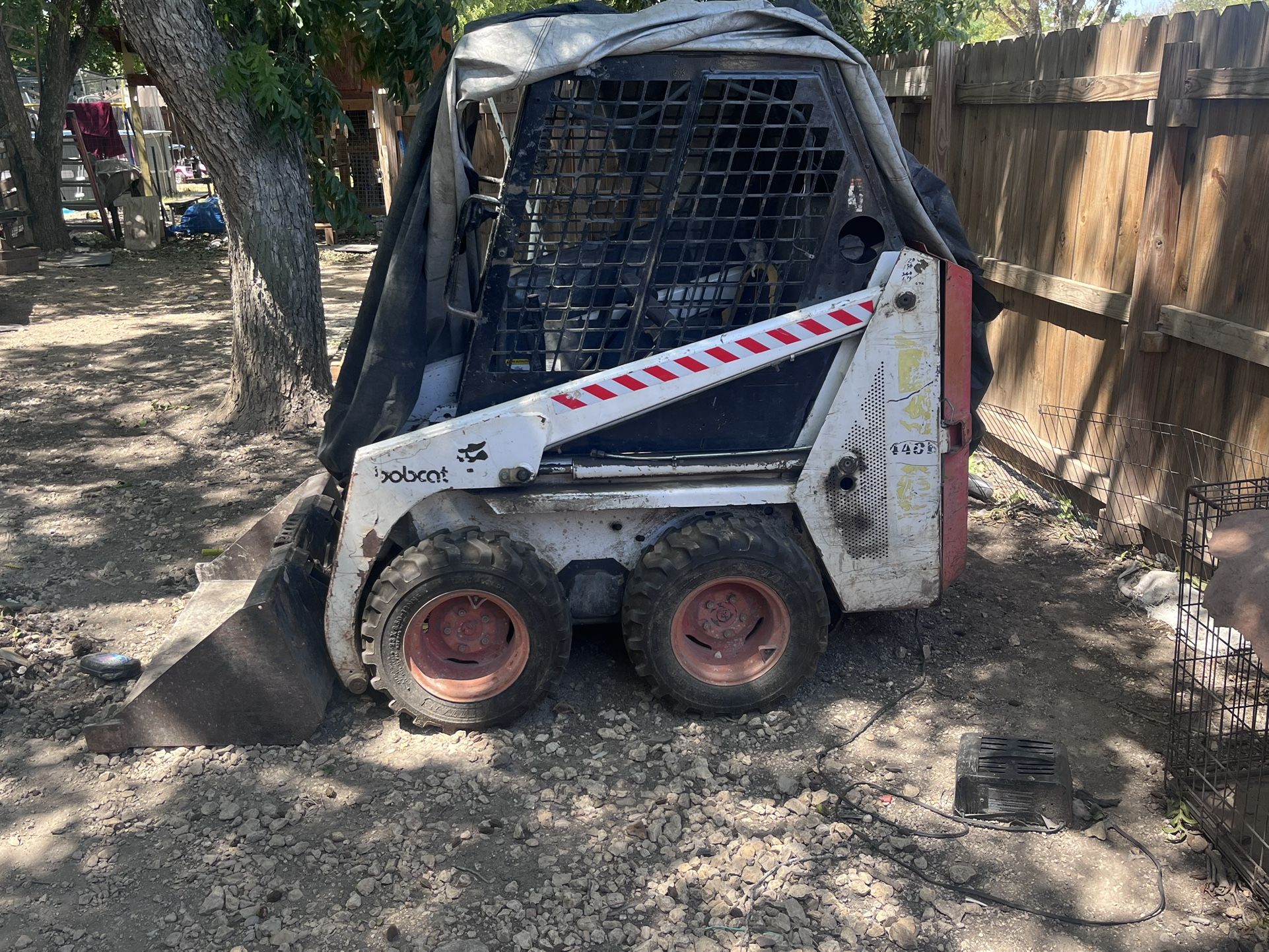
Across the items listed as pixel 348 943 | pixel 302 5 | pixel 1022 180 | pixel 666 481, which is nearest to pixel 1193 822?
pixel 666 481

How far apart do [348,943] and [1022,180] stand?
5188 mm

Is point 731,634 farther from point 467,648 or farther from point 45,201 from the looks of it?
point 45,201

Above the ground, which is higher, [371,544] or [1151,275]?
[1151,275]

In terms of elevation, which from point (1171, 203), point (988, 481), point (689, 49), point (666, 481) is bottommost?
point (988, 481)

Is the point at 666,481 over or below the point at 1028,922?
Answer: over

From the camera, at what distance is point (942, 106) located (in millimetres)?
6770

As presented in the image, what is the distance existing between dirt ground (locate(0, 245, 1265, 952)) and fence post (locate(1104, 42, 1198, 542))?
43 cm

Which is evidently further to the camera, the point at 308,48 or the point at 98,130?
the point at 98,130

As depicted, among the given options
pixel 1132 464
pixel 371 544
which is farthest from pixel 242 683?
pixel 1132 464

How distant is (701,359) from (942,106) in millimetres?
4013

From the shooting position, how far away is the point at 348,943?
9.55 feet

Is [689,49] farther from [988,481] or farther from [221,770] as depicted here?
[988,481]

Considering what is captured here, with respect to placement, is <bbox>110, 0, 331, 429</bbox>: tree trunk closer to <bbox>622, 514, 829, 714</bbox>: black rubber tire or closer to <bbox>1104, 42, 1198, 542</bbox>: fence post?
<bbox>622, 514, 829, 714</bbox>: black rubber tire

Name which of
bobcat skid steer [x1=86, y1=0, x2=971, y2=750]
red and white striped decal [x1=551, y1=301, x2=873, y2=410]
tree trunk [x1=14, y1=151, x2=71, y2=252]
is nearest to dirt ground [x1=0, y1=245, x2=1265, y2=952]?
bobcat skid steer [x1=86, y1=0, x2=971, y2=750]
